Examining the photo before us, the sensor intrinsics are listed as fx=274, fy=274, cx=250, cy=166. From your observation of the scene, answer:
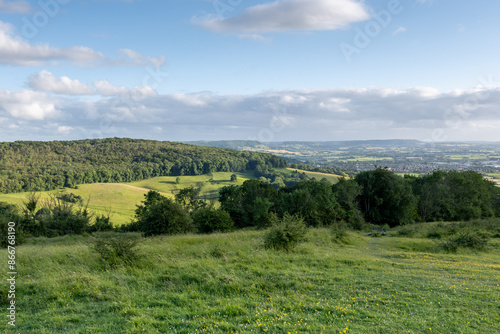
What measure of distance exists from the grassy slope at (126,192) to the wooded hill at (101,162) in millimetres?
9526

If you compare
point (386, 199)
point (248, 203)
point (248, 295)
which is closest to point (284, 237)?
point (248, 295)

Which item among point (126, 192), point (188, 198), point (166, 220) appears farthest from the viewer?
point (126, 192)

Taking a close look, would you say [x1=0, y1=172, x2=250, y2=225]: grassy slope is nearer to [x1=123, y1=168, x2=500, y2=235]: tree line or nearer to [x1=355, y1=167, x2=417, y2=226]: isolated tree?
[x1=123, y1=168, x2=500, y2=235]: tree line

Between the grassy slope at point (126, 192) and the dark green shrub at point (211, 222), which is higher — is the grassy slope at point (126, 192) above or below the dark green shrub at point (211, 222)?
below

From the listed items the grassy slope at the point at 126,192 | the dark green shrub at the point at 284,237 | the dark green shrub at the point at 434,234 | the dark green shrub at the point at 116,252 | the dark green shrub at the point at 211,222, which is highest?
the dark green shrub at the point at 116,252

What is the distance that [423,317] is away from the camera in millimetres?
7090

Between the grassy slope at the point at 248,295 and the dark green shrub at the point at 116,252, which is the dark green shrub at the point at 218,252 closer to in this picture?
the grassy slope at the point at 248,295

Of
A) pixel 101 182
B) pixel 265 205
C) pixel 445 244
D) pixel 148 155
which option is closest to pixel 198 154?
pixel 148 155

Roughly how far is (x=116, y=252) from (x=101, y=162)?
505 feet

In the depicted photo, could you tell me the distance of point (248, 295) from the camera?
862cm

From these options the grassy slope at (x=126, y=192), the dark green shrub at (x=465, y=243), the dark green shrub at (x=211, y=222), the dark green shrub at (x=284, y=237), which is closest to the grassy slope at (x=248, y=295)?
the dark green shrub at (x=284, y=237)

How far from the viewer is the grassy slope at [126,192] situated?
81.3 meters

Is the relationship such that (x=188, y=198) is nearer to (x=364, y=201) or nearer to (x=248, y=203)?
(x=248, y=203)

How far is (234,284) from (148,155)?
161 m
